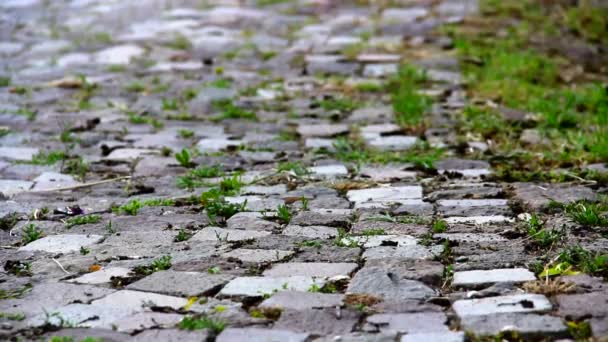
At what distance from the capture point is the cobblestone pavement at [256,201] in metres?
3.21

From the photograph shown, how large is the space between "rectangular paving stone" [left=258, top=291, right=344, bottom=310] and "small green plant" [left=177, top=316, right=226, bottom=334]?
0.21 meters

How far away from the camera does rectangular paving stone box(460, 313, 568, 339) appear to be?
297cm

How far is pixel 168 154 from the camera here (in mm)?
5602

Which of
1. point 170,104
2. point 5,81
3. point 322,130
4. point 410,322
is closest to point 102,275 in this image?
point 410,322

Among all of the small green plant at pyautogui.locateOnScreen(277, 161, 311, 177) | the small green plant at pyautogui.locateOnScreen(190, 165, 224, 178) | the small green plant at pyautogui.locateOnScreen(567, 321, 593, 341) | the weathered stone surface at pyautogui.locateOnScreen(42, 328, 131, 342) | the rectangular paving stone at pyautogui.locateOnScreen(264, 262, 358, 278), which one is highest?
the weathered stone surface at pyautogui.locateOnScreen(42, 328, 131, 342)

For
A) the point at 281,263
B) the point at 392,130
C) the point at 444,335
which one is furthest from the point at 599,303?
the point at 392,130

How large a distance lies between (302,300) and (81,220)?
144cm

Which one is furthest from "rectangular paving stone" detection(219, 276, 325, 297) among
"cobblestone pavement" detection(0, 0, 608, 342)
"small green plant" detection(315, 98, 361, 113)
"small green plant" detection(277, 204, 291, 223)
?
"small green plant" detection(315, 98, 361, 113)

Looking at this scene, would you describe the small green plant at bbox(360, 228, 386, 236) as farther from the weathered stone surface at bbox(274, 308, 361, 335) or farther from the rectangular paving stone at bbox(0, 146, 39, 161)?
the rectangular paving stone at bbox(0, 146, 39, 161)

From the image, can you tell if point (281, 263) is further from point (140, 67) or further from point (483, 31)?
point (483, 31)

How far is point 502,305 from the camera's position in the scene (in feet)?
10.5

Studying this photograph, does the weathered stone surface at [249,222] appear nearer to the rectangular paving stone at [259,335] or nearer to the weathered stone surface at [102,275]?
the weathered stone surface at [102,275]

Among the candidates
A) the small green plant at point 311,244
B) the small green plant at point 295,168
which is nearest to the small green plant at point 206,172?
the small green plant at point 295,168

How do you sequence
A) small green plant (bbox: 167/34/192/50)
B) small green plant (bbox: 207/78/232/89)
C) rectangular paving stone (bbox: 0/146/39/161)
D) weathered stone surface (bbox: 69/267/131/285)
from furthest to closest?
small green plant (bbox: 167/34/192/50)
small green plant (bbox: 207/78/232/89)
rectangular paving stone (bbox: 0/146/39/161)
weathered stone surface (bbox: 69/267/131/285)
